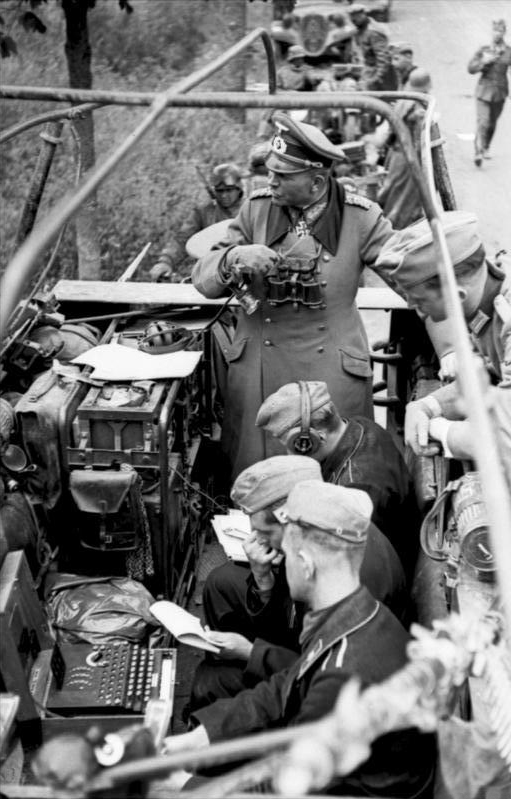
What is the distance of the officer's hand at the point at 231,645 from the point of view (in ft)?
11.6

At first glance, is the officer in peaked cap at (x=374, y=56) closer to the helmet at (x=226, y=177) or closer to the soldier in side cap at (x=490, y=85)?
the soldier in side cap at (x=490, y=85)

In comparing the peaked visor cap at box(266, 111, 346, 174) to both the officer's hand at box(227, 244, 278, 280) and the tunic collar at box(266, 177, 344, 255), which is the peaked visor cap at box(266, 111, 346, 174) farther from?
the officer's hand at box(227, 244, 278, 280)

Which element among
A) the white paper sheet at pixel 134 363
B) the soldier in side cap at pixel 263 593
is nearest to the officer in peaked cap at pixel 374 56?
the white paper sheet at pixel 134 363

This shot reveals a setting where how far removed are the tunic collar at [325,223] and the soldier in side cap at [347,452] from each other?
0.97 m

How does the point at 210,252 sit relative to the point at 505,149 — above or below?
above

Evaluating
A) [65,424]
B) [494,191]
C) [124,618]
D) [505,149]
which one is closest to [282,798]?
[124,618]

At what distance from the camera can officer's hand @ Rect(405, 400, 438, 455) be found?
352 centimetres

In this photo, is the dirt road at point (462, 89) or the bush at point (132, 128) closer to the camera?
the bush at point (132, 128)

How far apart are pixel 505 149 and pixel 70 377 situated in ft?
37.9

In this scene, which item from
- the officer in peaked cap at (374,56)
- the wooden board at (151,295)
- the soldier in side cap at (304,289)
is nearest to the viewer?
the soldier in side cap at (304,289)

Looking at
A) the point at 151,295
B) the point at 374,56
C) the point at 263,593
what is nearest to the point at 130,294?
the point at 151,295

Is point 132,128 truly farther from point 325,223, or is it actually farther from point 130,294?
point 325,223

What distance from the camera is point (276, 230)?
15.9ft

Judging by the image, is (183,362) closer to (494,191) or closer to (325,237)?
(325,237)
